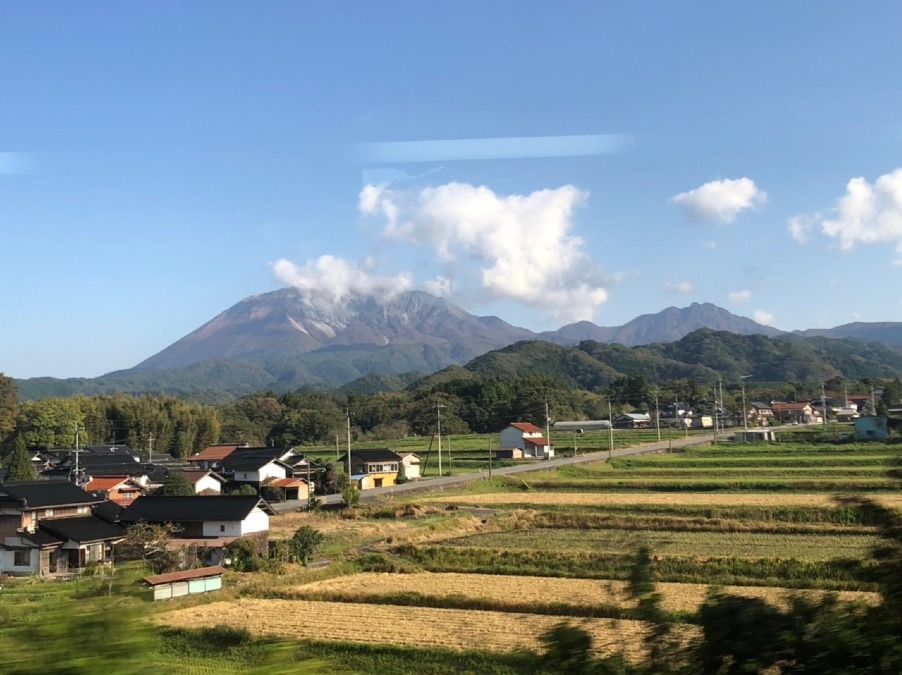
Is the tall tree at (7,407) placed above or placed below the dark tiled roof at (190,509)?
above

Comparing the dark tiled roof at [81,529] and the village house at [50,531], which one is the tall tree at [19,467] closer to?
the village house at [50,531]

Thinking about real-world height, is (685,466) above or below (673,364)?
below

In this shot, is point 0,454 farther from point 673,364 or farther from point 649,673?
point 673,364

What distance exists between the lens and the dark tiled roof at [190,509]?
19.9 meters

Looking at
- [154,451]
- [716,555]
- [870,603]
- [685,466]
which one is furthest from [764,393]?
[870,603]

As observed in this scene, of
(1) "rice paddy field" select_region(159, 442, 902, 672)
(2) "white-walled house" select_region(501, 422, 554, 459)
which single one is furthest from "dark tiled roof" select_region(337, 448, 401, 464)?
(2) "white-walled house" select_region(501, 422, 554, 459)

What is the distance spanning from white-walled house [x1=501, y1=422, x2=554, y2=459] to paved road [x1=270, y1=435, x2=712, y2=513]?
13.4ft

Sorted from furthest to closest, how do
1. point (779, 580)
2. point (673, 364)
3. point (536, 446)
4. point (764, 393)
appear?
point (673, 364) → point (764, 393) → point (536, 446) → point (779, 580)

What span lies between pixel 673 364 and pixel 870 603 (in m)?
122

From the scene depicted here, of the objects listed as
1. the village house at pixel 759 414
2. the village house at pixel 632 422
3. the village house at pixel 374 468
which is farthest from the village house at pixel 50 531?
the village house at pixel 759 414

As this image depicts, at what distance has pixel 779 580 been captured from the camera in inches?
518

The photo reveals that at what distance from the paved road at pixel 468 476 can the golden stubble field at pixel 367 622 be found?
13.7m

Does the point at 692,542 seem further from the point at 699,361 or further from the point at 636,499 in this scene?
the point at 699,361

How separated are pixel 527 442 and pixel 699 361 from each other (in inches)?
3424
